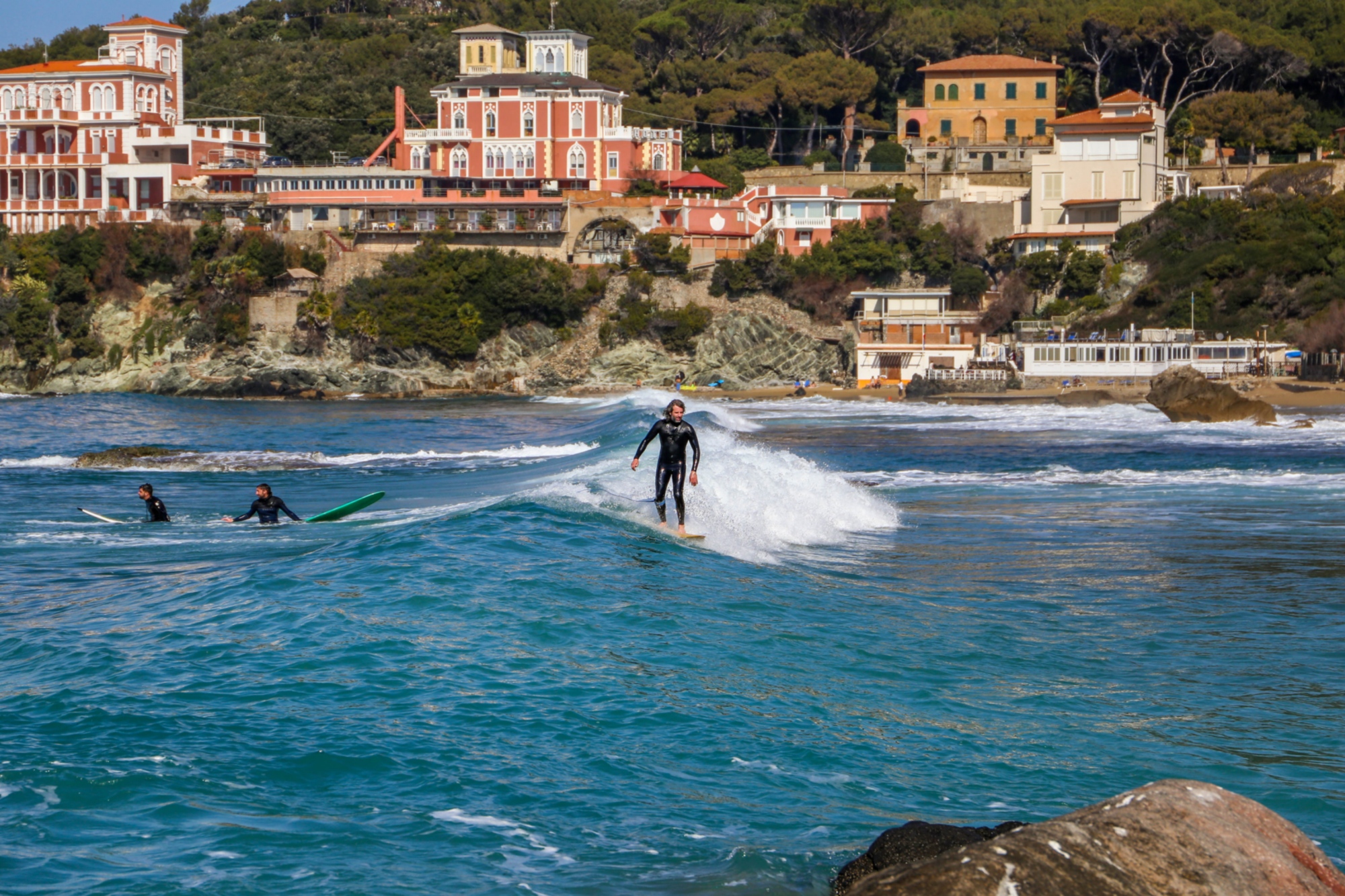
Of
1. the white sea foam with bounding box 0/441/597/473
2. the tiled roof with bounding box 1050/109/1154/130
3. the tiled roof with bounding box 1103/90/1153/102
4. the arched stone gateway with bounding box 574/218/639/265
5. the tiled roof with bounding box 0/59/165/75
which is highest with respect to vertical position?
the tiled roof with bounding box 0/59/165/75

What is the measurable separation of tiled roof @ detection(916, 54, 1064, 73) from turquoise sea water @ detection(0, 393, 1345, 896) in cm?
6548

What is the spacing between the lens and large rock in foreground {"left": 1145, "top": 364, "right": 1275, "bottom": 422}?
41469 mm

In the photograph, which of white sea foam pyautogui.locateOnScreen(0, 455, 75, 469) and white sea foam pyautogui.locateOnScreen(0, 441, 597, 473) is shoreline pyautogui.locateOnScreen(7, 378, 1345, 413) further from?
white sea foam pyautogui.locateOnScreen(0, 455, 75, 469)

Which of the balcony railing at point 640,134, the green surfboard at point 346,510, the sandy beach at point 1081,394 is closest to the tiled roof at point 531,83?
the balcony railing at point 640,134

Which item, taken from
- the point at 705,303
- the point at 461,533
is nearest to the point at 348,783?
the point at 461,533

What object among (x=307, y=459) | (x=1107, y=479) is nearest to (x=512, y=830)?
(x=1107, y=479)

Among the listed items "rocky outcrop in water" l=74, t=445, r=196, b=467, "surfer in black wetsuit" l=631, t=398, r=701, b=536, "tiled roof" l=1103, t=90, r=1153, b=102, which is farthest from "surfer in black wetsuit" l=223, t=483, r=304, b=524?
"tiled roof" l=1103, t=90, r=1153, b=102

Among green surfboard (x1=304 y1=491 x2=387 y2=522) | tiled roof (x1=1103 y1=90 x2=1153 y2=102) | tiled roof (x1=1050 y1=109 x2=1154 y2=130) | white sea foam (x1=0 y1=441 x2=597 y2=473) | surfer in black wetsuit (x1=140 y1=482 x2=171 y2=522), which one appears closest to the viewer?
green surfboard (x1=304 y1=491 x2=387 y2=522)

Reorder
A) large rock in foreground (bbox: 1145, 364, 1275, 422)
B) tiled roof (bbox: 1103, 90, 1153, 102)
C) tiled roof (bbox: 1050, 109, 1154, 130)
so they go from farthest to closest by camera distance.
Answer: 1. tiled roof (bbox: 1103, 90, 1153, 102)
2. tiled roof (bbox: 1050, 109, 1154, 130)
3. large rock in foreground (bbox: 1145, 364, 1275, 422)

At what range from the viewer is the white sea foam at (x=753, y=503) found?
57.4 feet

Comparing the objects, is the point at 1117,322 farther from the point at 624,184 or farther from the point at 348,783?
the point at 348,783

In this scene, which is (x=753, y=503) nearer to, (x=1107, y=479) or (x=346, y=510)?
(x=346, y=510)

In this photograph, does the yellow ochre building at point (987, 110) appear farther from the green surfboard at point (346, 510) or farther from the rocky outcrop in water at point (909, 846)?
the rocky outcrop in water at point (909, 846)

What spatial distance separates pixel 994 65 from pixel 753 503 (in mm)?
69382
